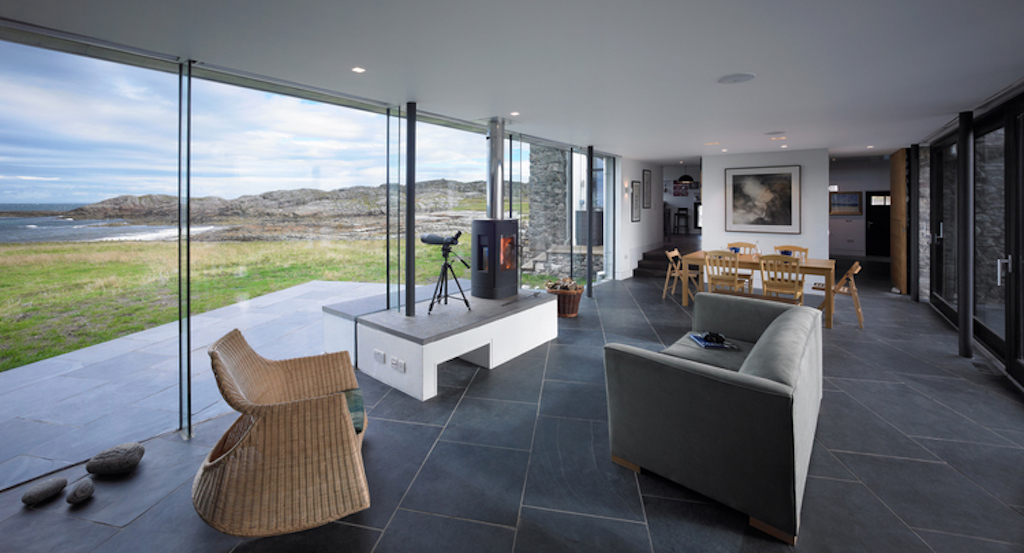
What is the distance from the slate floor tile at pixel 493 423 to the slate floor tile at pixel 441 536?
2.36 ft

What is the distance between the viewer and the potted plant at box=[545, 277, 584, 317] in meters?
6.01

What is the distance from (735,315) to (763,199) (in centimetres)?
547

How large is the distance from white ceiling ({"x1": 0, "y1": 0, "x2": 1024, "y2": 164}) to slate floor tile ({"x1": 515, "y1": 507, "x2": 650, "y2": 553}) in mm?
2428

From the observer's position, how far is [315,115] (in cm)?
389

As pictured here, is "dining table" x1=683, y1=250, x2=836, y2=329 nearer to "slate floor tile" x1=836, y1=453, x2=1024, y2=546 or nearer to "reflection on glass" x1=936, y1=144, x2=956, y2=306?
"reflection on glass" x1=936, y1=144, x2=956, y2=306

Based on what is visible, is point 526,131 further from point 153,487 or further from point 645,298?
point 153,487

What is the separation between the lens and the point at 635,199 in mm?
9469

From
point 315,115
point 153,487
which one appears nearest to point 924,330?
point 315,115

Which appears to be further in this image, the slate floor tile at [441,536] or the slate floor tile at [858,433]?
the slate floor tile at [858,433]

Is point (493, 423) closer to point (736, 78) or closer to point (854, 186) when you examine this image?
point (736, 78)

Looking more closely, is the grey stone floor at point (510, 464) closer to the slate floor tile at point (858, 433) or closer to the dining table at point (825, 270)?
the slate floor tile at point (858, 433)

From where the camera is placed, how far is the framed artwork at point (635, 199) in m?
9.34

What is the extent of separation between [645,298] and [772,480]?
218 inches

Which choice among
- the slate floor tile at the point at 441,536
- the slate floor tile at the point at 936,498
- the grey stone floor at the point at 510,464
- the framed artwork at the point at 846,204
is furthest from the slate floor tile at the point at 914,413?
the framed artwork at the point at 846,204
